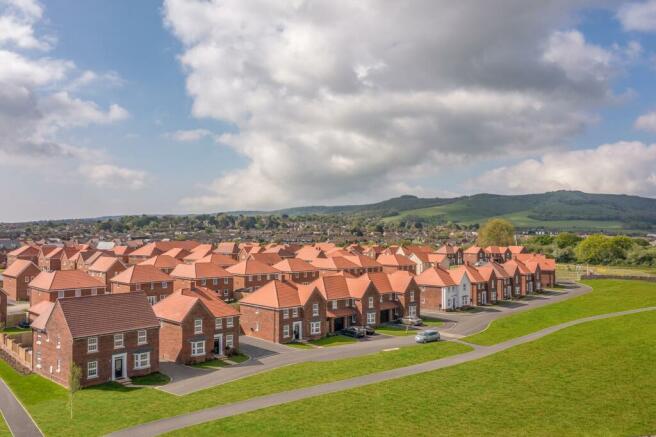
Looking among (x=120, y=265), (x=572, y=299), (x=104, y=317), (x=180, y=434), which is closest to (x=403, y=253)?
(x=572, y=299)

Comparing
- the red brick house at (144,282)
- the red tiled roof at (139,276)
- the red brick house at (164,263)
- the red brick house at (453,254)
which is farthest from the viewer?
the red brick house at (453,254)

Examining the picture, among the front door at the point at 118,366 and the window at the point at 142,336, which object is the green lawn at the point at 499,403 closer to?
the front door at the point at 118,366

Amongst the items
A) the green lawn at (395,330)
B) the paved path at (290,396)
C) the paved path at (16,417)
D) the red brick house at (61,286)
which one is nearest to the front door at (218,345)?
the paved path at (290,396)

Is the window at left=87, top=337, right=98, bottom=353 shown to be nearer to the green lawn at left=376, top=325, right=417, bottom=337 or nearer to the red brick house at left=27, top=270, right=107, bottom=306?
the red brick house at left=27, top=270, right=107, bottom=306

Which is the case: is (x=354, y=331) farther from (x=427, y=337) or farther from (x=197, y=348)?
(x=197, y=348)

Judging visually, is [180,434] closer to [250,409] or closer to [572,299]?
[250,409]

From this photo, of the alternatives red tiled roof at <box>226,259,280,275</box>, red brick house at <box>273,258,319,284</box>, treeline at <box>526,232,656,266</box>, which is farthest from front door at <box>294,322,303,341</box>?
treeline at <box>526,232,656,266</box>
